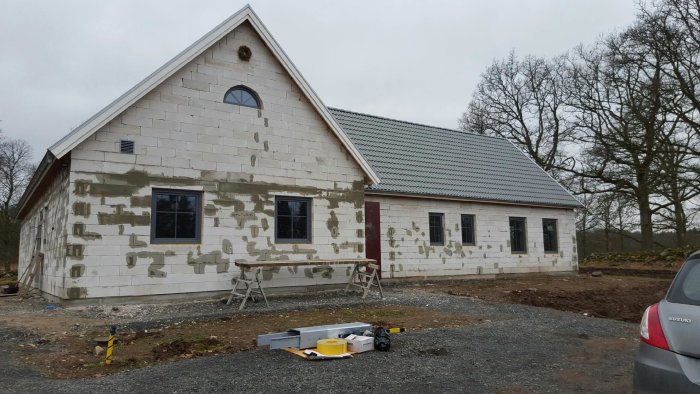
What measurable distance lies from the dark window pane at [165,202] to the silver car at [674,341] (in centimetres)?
1013

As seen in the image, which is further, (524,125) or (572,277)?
(524,125)

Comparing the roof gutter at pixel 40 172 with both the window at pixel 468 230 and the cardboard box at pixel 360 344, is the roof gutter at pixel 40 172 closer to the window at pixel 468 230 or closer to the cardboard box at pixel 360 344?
the cardboard box at pixel 360 344

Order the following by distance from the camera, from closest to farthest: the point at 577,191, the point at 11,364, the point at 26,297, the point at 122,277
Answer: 1. the point at 11,364
2. the point at 122,277
3. the point at 26,297
4. the point at 577,191

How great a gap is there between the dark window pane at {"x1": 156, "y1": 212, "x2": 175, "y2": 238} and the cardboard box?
6332mm

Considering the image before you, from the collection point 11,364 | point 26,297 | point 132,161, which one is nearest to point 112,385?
point 11,364

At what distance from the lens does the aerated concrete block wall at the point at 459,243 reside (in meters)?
16.2

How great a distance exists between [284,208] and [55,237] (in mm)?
5671

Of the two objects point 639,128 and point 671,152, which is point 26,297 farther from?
point 639,128

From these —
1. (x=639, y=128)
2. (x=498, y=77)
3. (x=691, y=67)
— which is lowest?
(x=639, y=128)

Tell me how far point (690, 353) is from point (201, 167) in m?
10.6

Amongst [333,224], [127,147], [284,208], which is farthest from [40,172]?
[333,224]

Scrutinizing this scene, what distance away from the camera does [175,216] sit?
11500 mm

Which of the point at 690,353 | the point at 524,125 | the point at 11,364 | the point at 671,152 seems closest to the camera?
the point at 690,353

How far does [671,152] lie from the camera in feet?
70.4
